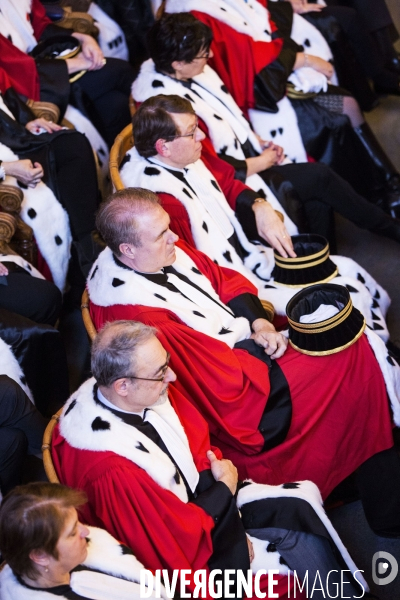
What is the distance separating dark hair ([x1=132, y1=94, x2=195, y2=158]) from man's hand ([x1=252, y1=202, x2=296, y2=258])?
495 millimetres

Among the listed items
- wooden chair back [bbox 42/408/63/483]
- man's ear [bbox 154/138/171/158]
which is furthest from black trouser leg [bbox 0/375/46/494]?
man's ear [bbox 154/138/171/158]

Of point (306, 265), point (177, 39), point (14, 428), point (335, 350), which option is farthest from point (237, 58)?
point (14, 428)

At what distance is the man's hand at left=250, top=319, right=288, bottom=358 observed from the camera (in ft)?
8.82

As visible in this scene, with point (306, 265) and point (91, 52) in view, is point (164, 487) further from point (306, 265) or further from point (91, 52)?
point (91, 52)

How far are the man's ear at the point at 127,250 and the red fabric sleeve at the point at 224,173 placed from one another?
37.6 inches

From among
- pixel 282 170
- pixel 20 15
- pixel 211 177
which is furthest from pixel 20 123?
pixel 282 170

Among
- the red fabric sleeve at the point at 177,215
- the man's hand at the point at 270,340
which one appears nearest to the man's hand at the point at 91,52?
the red fabric sleeve at the point at 177,215

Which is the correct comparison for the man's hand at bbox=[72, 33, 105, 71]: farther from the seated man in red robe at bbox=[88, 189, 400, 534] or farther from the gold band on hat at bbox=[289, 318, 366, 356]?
the gold band on hat at bbox=[289, 318, 366, 356]

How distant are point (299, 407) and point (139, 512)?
2.57ft

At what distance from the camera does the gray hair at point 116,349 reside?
211 centimetres

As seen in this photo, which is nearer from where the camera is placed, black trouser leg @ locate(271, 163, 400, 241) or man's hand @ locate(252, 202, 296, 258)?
man's hand @ locate(252, 202, 296, 258)

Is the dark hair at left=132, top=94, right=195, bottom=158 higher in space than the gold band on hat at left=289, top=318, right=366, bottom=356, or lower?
higher

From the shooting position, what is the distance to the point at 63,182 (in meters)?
3.63

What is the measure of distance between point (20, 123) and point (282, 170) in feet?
4.03
